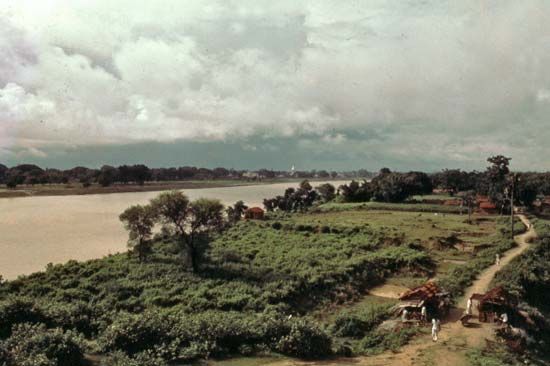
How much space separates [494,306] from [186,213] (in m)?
22.6

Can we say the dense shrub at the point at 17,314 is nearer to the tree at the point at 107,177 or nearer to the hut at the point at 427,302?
the hut at the point at 427,302

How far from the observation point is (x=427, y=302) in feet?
68.3

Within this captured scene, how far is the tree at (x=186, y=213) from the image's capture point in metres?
33.8

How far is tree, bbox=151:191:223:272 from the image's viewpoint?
1332 inches

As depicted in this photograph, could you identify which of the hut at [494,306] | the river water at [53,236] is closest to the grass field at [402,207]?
the river water at [53,236]

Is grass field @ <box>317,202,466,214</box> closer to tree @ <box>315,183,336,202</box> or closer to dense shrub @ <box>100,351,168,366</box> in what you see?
tree @ <box>315,183,336,202</box>

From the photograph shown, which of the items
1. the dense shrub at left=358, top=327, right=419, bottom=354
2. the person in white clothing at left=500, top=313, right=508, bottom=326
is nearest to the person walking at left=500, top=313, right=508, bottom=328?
the person in white clothing at left=500, top=313, right=508, bottom=326

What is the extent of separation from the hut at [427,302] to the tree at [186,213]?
57.0ft

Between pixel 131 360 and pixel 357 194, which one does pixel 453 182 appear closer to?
pixel 357 194

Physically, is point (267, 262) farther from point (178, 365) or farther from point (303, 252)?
point (178, 365)

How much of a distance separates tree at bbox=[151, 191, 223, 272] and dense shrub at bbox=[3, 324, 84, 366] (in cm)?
1939

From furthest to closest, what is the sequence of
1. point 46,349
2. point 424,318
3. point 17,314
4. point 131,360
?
point 424,318 → point 17,314 → point 46,349 → point 131,360

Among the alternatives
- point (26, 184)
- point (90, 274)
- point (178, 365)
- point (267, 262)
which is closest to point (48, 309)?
point (178, 365)

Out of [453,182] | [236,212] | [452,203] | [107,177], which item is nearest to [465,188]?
[453,182]
